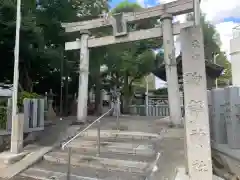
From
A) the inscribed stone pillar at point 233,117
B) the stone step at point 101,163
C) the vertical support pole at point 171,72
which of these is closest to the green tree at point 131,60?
the vertical support pole at point 171,72

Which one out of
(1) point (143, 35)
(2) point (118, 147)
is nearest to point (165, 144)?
(2) point (118, 147)

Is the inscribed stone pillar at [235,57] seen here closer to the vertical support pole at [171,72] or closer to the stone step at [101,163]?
the vertical support pole at [171,72]

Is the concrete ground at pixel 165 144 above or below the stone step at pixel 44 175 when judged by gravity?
above

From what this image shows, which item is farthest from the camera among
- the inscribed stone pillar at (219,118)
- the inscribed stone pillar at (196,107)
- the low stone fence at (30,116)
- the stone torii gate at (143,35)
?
the stone torii gate at (143,35)

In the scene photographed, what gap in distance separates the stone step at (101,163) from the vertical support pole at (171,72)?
305 centimetres

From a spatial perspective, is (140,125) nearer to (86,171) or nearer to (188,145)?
(86,171)

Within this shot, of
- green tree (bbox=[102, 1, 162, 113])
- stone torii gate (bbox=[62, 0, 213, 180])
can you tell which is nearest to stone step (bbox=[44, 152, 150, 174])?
stone torii gate (bbox=[62, 0, 213, 180])

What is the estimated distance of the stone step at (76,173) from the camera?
5.25 meters

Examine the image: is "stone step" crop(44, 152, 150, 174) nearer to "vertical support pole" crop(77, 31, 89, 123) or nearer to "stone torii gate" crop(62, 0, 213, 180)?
"stone torii gate" crop(62, 0, 213, 180)

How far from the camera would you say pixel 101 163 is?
19.3ft

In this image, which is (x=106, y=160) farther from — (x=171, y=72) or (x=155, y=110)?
(x=155, y=110)

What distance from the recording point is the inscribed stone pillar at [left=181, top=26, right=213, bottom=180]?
420 centimetres

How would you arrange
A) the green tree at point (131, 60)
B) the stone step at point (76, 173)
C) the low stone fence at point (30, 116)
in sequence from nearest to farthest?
the stone step at point (76, 173)
the low stone fence at point (30, 116)
the green tree at point (131, 60)

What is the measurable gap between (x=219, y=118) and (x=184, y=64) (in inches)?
81.6
